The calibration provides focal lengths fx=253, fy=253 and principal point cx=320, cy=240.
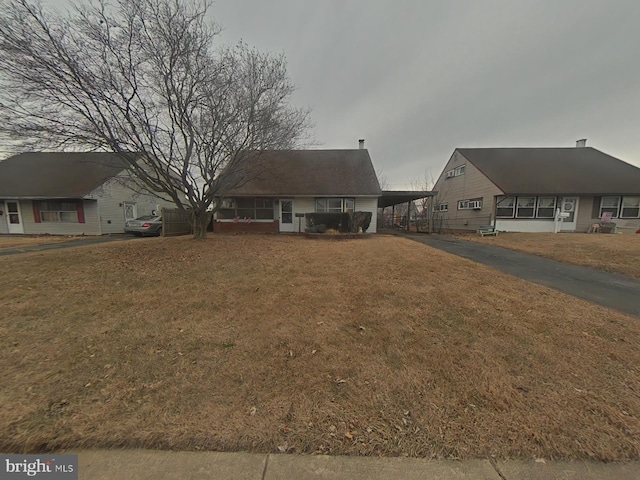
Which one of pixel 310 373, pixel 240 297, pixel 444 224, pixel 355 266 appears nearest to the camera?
pixel 310 373

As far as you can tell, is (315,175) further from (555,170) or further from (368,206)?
(555,170)

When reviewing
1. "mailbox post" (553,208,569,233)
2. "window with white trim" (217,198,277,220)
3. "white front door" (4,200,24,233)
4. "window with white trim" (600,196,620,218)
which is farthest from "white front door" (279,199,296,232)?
"window with white trim" (600,196,620,218)

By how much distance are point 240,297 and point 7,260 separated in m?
7.36

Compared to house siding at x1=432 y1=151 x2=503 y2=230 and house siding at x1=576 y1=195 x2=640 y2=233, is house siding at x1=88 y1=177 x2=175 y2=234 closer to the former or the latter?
house siding at x1=432 y1=151 x2=503 y2=230

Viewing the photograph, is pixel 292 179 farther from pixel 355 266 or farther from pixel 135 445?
pixel 135 445

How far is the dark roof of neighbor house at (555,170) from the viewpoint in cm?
1641

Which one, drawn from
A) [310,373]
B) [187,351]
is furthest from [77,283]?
[310,373]

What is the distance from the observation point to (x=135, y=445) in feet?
5.91

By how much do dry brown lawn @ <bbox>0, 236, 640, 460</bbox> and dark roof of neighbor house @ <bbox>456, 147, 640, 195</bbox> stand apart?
1586 cm

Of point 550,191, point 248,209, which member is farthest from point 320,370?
point 550,191

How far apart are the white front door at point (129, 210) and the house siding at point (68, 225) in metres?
1.90

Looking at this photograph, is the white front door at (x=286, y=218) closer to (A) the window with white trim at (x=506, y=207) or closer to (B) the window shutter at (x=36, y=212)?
(A) the window with white trim at (x=506, y=207)

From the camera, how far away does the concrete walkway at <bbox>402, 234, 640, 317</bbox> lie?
4.68 metres

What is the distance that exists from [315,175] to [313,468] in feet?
53.5
